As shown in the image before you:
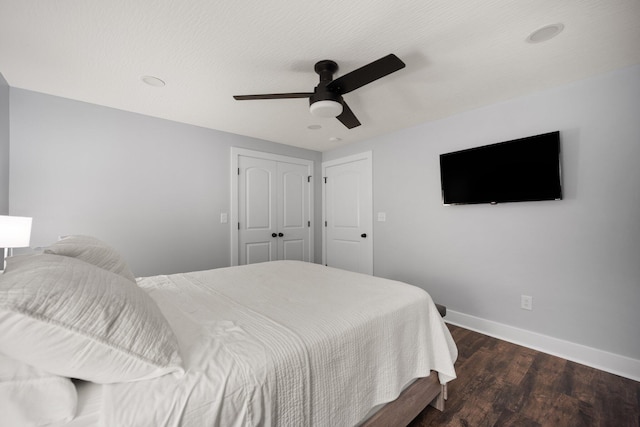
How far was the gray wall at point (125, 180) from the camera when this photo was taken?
7.70ft

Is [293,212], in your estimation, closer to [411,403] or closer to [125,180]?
[125,180]

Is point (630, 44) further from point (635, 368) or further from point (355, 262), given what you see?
point (355, 262)

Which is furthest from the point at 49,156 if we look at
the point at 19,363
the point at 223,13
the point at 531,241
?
the point at 531,241

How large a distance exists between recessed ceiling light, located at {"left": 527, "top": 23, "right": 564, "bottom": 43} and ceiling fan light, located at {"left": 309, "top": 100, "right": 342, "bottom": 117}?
1280 millimetres

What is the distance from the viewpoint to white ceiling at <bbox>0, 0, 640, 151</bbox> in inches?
56.4

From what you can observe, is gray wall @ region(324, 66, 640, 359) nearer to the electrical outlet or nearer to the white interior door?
the electrical outlet

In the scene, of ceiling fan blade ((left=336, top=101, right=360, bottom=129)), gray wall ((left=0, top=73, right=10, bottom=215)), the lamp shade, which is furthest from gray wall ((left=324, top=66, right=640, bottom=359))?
gray wall ((left=0, top=73, right=10, bottom=215))

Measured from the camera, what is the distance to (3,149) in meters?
2.17

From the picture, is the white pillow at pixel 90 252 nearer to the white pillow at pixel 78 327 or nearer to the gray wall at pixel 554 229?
the white pillow at pixel 78 327

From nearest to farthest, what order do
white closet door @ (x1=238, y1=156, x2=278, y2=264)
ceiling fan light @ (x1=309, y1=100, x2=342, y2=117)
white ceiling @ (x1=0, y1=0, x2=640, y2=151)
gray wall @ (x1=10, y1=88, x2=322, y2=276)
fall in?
white ceiling @ (x1=0, y1=0, x2=640, y2=151) → ceiling fan light @ (x1=309, y1=100, x2=342, y2=117) → gray wall @ (x1=10, y1=88, x2=322, y2=276) → white closet door @ (x1=238, y1=156, x2=278, y2=264)

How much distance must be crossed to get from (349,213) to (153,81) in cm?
289

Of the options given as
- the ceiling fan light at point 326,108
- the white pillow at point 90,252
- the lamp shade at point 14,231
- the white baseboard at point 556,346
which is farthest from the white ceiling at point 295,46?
the white baseboard at point 556,346

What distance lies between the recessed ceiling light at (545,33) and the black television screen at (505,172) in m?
0.90

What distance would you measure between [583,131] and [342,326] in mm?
2591
